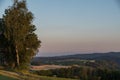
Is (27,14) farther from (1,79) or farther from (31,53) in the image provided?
(1,79)

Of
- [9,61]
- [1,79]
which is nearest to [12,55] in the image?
[9,61]

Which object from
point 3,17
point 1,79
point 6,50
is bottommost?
point 1,79

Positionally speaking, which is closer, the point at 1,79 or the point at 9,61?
the point at 1,79

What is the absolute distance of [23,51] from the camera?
75.7 m

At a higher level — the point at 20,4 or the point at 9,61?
the point at 20,4

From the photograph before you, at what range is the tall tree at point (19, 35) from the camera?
74.5m

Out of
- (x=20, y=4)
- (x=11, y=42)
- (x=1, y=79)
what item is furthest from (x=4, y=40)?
(x=1, y=79)

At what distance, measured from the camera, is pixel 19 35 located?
2931 inches

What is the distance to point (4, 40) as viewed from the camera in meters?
75.6

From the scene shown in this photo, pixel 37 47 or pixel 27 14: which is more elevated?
pixel 27 14

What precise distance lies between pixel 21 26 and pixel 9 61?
6.38m

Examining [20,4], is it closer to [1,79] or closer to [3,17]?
[3,17]

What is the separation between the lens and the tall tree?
74.5 metres

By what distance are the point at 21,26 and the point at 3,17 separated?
362cm
